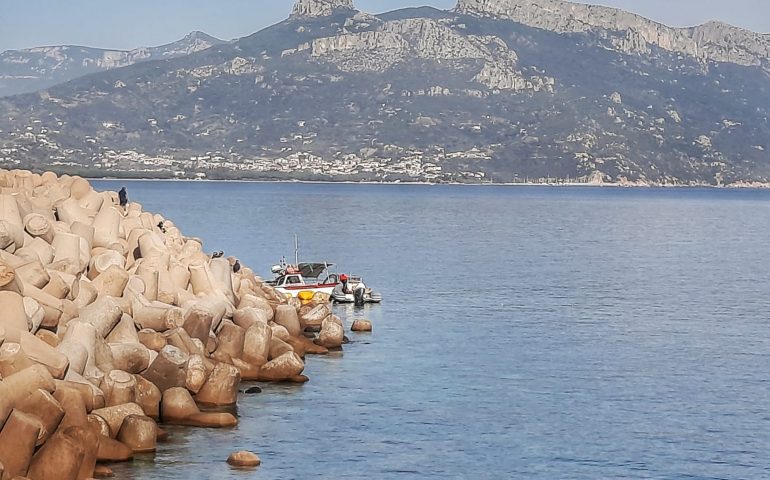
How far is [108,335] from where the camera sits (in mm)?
→ 27875

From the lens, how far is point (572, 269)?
76062mm

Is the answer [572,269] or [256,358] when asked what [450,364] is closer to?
[256,358]

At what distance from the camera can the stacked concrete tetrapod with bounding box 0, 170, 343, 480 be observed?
21.9 meters

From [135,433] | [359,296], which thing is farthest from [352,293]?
[135,433]

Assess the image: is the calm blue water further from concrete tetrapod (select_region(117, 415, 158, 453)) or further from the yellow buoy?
the yellow buoy

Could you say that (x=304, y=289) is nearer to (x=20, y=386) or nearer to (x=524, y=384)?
(x=524, y=384)

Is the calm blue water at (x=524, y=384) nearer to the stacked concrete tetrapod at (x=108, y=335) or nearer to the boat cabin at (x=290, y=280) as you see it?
the stacked concrete tetrapod at (x=108, y=335)

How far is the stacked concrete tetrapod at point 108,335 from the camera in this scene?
21.9m

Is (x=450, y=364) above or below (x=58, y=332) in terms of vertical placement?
below

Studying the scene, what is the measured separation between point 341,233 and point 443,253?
20403 mm

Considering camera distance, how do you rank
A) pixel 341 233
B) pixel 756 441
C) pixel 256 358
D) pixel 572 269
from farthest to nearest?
pixel 341 233
pixel 572 269
pixel 256 358
pixel 756 441

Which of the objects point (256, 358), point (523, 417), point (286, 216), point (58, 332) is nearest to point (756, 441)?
A: point (523, 417)

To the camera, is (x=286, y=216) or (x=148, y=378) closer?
(x=148, y=378)

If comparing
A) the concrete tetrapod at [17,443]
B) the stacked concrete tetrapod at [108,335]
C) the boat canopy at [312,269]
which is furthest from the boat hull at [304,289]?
the concrete tetrapod at [17,443]
